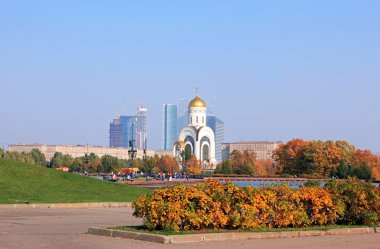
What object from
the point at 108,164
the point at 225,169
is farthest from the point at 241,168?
the point at 108,164

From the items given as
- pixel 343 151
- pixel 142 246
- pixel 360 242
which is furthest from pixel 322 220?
pixel 343 151

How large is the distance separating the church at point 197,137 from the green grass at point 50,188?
150575 millimetres

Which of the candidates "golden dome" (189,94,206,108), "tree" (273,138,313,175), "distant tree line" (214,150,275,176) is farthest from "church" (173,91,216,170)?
"tree" (273,138,313,175)

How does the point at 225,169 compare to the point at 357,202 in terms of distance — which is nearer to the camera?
the point at 357,202

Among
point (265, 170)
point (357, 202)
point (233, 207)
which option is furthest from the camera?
point (265, 170)

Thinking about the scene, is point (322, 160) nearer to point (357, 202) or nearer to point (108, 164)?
point (108, 164)

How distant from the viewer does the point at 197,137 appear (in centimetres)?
18562

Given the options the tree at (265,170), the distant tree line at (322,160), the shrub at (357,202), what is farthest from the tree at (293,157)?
the shrub at (357,202)

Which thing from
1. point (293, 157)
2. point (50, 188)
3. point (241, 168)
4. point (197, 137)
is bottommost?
point (50, 188)

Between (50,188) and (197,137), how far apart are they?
15561 cm

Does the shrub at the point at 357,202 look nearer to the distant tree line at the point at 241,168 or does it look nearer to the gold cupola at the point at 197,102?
the distant tree line at the point at 241,168

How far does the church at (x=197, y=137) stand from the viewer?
185750 millimetres

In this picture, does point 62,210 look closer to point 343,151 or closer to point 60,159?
point 343,151

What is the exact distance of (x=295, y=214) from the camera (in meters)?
17.9
